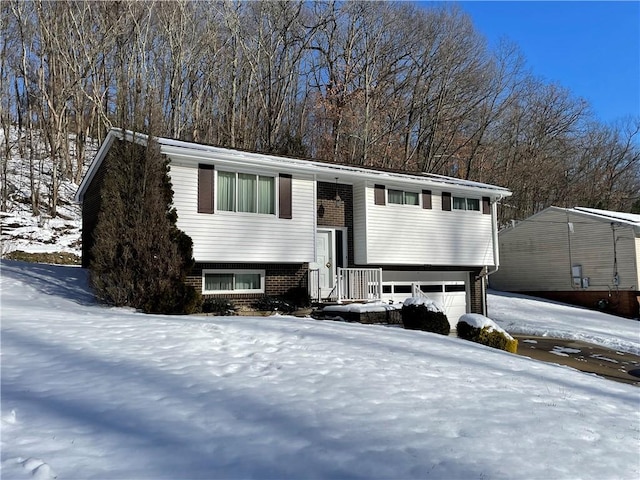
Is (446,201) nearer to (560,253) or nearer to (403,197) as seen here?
(403,197)

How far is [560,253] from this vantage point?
27.0 m

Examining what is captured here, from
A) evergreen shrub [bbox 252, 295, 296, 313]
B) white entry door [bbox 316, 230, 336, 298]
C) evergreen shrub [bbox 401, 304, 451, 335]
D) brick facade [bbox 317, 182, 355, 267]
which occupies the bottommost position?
evergreen shrub [bbox 401, 304, 451, 335]

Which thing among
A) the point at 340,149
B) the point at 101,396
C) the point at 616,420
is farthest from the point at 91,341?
the point at 340,149

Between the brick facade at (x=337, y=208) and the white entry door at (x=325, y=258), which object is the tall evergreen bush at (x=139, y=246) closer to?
the white entry door at (x=325, y=258)

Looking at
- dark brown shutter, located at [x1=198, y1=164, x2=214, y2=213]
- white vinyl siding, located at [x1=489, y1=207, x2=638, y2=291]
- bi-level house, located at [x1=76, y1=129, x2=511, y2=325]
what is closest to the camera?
dark brown shutter, located at [x1=198, y1=164, x2=214, y2=213]

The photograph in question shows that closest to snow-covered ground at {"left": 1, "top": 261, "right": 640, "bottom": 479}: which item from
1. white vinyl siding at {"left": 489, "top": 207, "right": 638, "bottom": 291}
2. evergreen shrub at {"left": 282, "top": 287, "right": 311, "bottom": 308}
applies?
evergreen shrub at {"left": 282, "top": 287, "right": 311, "bottom": 308}

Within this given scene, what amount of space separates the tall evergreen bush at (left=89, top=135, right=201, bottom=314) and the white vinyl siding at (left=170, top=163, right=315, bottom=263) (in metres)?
1.01

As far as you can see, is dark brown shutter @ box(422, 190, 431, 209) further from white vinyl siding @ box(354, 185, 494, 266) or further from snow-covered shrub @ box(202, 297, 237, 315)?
snow-covered shrub @ box(202, 297, 237, 315)

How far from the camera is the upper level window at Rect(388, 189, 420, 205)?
674 inches

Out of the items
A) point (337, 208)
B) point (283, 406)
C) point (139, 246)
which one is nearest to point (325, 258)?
point (337, 208)

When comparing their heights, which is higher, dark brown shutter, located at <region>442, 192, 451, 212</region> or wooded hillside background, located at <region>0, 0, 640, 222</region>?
wooded hillside background, located at <region>0, 0, 640, 222</region>

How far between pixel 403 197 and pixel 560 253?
1414cm

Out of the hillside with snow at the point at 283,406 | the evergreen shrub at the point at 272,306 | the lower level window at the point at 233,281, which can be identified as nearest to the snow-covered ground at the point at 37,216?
the lower level window at the point at 233,281

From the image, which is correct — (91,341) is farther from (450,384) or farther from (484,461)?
(484,461)
